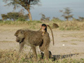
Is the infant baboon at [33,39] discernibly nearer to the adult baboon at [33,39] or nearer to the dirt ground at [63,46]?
the adult baboon at [33,39]

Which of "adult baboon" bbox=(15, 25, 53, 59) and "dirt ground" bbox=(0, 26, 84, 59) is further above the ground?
"adult baboon" bbox=(15, 25, 53, 59)

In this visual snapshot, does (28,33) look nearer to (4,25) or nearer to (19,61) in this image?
(19,61)

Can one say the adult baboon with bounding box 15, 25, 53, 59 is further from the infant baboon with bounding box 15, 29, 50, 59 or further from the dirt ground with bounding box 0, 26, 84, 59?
the dirt ground with bounding box 0, 26, 84, 59

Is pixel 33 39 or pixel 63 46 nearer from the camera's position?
pixel 33 39

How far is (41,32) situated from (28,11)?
25750 mm

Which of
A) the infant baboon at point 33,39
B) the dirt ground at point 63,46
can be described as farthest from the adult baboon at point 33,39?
the dirt ground at point 63,46

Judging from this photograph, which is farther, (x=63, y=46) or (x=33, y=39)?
(x=63, y=46)

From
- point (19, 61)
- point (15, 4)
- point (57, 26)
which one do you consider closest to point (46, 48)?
point (19, 61)

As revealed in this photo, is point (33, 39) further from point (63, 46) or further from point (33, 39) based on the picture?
point (63, 46)

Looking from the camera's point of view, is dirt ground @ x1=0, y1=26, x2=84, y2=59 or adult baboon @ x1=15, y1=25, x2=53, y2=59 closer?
adult baboon @ x1=15, y1=25, x2=53, y2=59

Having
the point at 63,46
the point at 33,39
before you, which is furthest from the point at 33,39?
the point at 63,46

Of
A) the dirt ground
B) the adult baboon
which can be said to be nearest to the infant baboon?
the adult baboon

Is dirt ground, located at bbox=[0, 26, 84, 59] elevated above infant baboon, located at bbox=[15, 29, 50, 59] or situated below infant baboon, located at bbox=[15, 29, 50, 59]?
below

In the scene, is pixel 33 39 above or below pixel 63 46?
above
